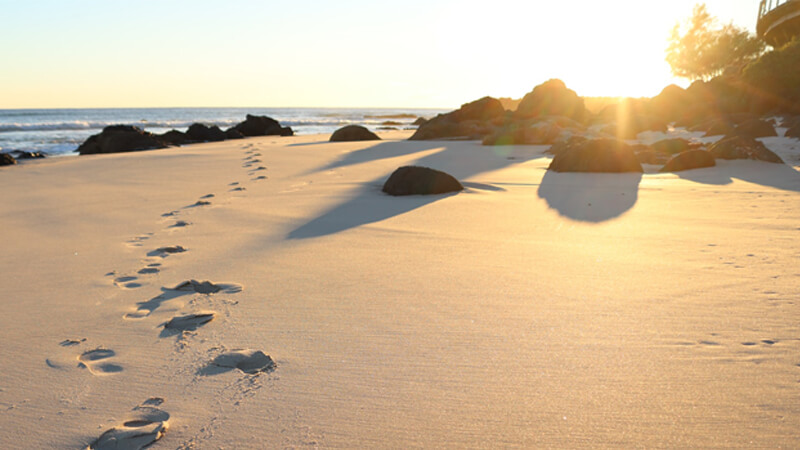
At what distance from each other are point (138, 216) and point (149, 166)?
14.4ft

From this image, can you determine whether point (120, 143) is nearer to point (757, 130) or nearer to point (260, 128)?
point (260, 128)

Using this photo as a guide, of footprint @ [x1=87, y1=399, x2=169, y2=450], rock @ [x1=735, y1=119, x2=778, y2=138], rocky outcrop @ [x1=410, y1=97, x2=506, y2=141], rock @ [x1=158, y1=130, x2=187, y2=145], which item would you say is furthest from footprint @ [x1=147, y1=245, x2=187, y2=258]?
rock @ [x1=158, y1=130, x2=187, y2=145]

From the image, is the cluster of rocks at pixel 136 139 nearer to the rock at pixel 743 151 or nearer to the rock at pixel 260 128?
the rock at pixel 260 128

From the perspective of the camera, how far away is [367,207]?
15.5ft

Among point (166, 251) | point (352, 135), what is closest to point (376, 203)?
point (166, 251)

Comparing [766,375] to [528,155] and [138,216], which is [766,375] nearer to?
[138,216]

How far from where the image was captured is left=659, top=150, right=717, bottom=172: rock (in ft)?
23.5

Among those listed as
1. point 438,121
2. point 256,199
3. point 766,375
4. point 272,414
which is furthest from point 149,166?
point 438,121

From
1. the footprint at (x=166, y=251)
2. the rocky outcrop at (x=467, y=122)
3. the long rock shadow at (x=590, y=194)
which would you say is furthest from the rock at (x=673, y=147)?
the footprint at (x=166, y=251)

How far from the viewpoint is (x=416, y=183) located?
5305mm

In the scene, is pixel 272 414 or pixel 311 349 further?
pixel 311 349

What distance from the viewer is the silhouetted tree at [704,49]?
39000 millimetres

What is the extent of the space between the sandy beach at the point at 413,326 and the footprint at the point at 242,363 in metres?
0.03

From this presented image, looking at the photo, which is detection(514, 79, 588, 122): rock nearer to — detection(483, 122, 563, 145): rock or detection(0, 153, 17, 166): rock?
detection(483, 122, 563, 145): rock
